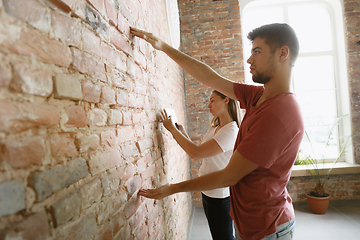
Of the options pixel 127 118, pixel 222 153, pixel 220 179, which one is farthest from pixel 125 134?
pixel 222 153

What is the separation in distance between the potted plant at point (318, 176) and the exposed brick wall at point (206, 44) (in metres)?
2.00

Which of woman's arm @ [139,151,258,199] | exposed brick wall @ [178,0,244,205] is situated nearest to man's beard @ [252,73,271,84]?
woman's arm @ [139,151,258,199]

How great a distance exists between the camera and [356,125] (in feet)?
13.3

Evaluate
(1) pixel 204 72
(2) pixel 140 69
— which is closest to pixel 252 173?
(1) pixel 204 72

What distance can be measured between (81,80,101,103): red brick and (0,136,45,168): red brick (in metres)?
0.25

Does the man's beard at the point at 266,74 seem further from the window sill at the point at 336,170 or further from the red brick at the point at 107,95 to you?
the window sill at the point at 336,170

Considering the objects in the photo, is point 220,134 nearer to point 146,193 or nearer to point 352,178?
point 146,193

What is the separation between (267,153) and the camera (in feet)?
3.29

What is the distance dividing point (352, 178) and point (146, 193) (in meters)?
4.60

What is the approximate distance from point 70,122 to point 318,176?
4.51 meters

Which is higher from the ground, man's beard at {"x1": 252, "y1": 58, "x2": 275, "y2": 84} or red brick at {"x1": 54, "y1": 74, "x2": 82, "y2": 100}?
man's beard at {"x1": 252, "y1": 58, "x2": 275, "y2": 84}

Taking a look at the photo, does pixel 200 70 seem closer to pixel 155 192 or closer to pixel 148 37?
pixel 148 37

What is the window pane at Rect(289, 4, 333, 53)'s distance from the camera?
451 cm

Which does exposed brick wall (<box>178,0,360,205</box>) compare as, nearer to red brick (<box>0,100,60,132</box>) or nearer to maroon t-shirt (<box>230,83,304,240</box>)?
maroon t-shirt (<box>230,83,304,240</box>)
